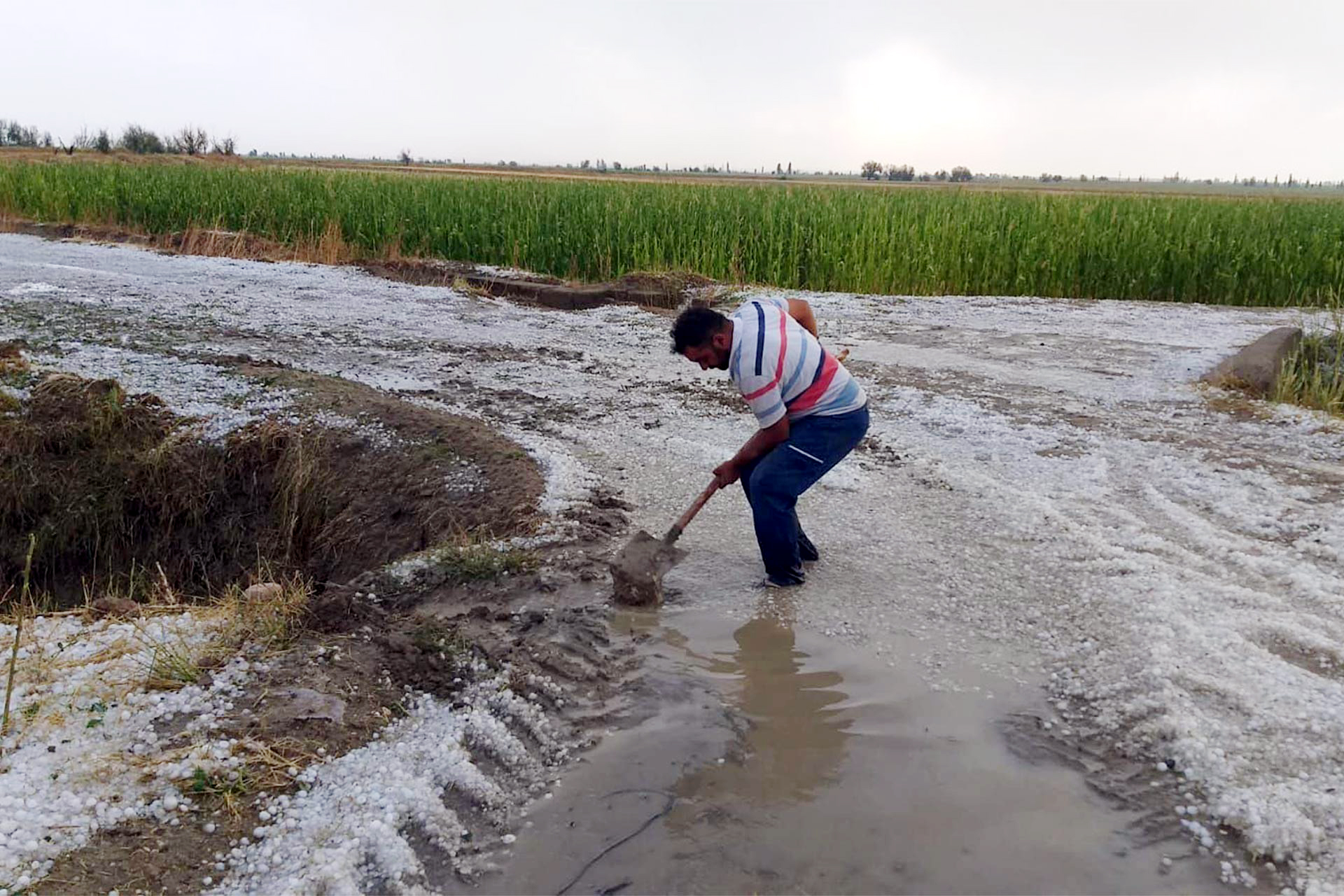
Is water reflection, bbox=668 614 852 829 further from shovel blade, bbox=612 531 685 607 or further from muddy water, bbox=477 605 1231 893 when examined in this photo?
shovel blade, bbox=612 531 685 607

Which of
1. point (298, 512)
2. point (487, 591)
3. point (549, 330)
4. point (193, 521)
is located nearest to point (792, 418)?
point (487, 591)

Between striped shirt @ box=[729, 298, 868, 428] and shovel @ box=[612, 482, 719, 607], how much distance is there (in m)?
0.47

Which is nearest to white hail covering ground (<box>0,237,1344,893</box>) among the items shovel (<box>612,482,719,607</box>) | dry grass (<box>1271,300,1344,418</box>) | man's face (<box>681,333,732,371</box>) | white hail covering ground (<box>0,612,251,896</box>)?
shovel (<box>612,482,719,607</box>)

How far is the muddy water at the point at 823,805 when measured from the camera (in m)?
2.40

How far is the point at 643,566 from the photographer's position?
3895mm

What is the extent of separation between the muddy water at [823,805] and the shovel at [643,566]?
0.47m

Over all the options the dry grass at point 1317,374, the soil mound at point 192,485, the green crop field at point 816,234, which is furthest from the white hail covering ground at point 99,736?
the green crop field at point 816,234

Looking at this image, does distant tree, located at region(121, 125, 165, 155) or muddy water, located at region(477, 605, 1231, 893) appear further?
distant tree, located at region(121, 125, 165, 155)

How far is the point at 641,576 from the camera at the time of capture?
386 cm

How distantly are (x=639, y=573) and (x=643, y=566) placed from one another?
0.04 metres

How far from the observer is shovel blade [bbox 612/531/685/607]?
385 cm

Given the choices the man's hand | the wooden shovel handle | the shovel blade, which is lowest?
the shovel blade

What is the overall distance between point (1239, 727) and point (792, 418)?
6.23 ft

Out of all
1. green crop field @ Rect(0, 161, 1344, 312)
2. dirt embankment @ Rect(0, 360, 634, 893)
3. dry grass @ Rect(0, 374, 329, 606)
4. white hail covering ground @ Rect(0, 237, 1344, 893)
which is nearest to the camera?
dirt embankment @ Rect(0, 360, 634, 893)
